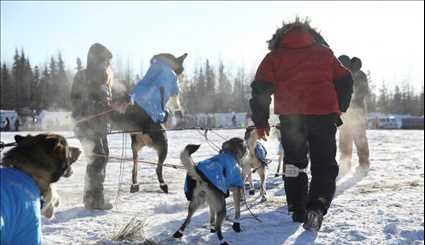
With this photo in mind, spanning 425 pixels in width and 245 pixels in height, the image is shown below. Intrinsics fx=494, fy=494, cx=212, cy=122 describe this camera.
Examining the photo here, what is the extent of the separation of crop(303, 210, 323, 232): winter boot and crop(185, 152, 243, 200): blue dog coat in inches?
29.9

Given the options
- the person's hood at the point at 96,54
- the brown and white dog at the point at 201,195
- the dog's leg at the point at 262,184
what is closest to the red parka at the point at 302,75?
the brown and white dog at the point at 201,195

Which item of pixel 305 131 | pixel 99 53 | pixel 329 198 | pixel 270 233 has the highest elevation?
pixel 99 53

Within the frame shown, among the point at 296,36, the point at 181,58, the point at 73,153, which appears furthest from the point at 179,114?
the point at 73,153

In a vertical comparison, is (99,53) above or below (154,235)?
above

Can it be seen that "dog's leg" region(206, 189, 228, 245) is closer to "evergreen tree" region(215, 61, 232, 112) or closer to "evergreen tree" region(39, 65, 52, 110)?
"evergreen tree" region(39, 65, 52, 110)

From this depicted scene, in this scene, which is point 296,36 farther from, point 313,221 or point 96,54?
point 96,54

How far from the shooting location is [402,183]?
7.98 meters

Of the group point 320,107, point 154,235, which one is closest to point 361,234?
point 320,107

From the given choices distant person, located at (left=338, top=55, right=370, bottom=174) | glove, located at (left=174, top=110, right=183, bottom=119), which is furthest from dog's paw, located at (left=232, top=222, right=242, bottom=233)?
distant person, located at (left=338, top=55, right=370, bottom=174)

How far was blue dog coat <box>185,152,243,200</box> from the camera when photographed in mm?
4613

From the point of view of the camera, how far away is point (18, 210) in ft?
9.29

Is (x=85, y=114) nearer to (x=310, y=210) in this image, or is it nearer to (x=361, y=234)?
(x=310, y=210)

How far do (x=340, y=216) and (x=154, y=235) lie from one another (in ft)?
6.89

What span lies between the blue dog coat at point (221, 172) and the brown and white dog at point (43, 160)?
1478 millimetres
